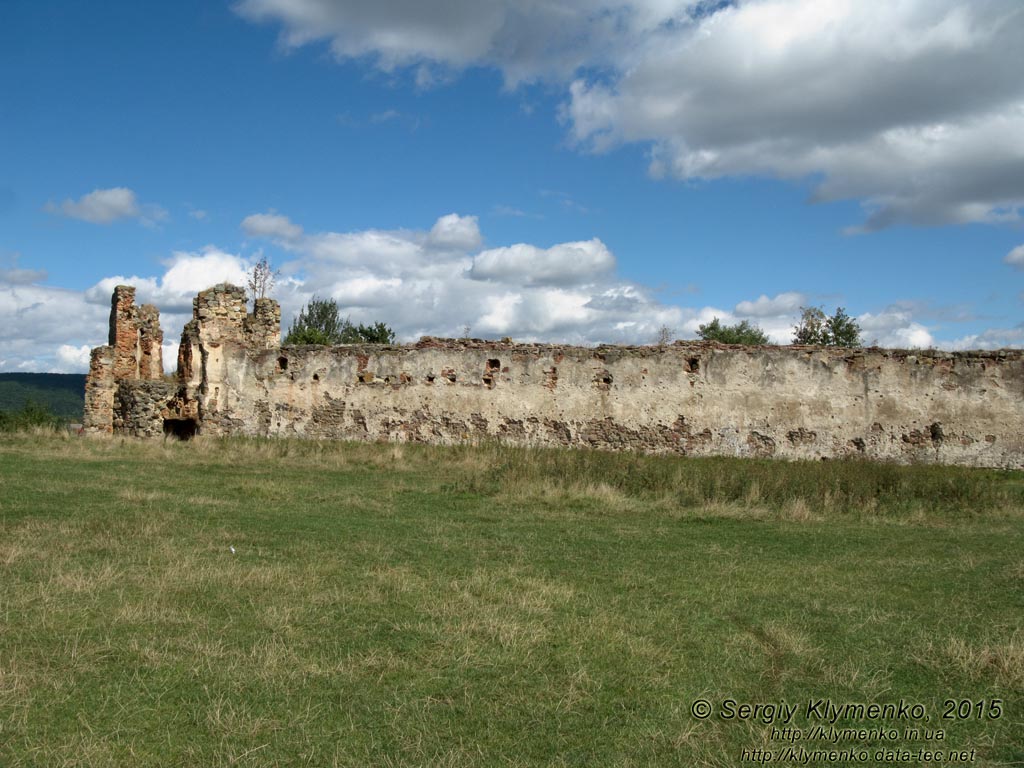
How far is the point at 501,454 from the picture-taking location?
14.9 meters

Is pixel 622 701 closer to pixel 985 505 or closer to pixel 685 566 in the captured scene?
pixel 685 566

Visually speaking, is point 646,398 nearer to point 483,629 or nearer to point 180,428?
point 180,428

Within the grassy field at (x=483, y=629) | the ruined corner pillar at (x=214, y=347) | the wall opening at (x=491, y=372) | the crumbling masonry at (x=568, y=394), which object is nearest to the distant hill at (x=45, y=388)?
the ruined corner pillar at (x=214, y=347)

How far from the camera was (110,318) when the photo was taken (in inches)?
792

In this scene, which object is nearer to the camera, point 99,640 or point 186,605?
point 99,640

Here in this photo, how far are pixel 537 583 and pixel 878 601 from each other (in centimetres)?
244

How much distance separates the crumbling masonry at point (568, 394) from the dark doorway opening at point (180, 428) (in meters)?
0.06

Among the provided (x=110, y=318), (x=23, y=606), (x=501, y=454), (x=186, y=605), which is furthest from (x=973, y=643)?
(x=110, y=318)

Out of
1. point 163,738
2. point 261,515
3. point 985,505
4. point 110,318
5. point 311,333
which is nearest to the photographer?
point 163,738

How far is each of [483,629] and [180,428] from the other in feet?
54.0

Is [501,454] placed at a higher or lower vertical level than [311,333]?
lower

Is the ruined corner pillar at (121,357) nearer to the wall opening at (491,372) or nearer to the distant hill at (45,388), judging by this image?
the wall opening at (491,372)

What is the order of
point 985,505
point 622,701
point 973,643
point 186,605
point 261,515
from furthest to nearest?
1. point 985,505
2. point 261,515
3. point 186,605
4. point 973,643
5. point 622,701

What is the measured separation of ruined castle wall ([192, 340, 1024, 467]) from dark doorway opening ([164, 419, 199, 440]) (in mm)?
743
